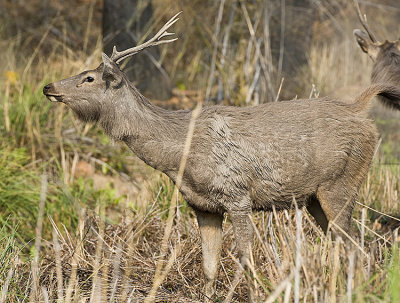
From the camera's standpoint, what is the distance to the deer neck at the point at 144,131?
4.86m

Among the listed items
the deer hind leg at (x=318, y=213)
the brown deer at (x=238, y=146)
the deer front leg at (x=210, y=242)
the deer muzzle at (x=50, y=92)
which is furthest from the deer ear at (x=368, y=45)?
the deer muzzle at (x=50, y=92)

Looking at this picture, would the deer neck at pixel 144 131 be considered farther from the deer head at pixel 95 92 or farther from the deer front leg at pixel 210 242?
the deer front leg at pixel 210 242

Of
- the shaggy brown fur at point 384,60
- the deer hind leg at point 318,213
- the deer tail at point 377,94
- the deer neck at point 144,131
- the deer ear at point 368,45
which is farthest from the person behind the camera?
the deer ear at point 368,45

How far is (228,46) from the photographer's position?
31.2ft

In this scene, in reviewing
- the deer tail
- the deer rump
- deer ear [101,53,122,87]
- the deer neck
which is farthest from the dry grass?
deer ear [101,53,122,87]

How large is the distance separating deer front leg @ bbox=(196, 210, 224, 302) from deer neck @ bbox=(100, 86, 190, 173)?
512 millimetres

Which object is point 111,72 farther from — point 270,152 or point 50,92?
point 270,152

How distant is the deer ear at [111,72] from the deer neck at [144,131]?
0.12 metres

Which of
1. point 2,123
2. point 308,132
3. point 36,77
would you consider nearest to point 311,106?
point 308,132

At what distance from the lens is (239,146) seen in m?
4.88

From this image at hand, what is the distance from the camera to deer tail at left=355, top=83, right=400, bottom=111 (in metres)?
5.19

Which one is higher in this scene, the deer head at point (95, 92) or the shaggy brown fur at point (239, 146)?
the deer head at point (95, 92)

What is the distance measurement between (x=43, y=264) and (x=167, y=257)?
3.35 feet

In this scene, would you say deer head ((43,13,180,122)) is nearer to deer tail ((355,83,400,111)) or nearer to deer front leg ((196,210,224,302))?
deer front leg ((196,210,224,302))
